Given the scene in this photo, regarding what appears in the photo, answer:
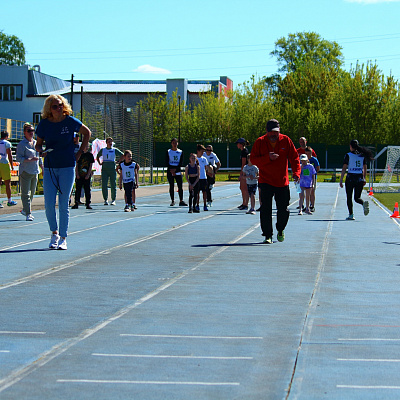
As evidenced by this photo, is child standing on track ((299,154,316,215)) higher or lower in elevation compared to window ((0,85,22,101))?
lower

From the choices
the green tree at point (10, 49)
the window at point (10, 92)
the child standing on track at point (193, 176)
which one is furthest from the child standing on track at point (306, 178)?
the green tree at point (10, 49)

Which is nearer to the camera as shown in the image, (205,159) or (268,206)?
(268,206)

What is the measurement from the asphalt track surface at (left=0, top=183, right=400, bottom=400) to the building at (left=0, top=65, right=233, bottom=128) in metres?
76.0

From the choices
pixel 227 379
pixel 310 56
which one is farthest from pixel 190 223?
pixel 310 56

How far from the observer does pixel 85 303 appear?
6.80 meters

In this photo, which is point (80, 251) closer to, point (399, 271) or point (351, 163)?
point (399, 271)

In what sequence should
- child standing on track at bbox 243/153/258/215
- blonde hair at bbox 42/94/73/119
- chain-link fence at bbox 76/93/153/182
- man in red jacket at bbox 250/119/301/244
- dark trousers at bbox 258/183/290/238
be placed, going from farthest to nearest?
1. chain-link fence at bbox 76/93/153/182
2. child standing on track at bbox 243/153/258/215
3. dark trousers at bbox 258/183/290/238
4. man in red jacket at bbox 250/119/301/244
5. blonde hair at bbox 42/94/73/119

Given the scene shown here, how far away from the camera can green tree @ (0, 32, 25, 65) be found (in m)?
116

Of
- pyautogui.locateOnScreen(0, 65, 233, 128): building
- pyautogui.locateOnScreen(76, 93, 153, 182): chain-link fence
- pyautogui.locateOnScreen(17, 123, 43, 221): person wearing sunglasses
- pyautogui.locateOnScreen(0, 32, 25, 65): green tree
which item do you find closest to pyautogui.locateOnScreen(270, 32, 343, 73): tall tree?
pyautogui.locateOnScreen(0, 65, 233, 128): building

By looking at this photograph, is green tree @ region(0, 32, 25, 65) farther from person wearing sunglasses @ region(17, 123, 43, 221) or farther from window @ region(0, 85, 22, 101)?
person wearing sunglasses @ region(17, 123, 43, 221)

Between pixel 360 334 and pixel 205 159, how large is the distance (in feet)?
49.9

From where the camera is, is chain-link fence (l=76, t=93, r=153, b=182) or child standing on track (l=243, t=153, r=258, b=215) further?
chain-link fence (l=76, t=93, r=153, b=182)

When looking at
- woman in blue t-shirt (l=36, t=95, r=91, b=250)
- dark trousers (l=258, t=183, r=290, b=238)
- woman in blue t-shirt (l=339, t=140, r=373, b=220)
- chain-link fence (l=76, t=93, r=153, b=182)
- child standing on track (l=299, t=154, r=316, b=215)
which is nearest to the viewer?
woman in blue t-shirt (l=36, t=95, r=91, b=250)

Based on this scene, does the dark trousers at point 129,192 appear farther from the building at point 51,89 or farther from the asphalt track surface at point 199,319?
the building at point 51,89
